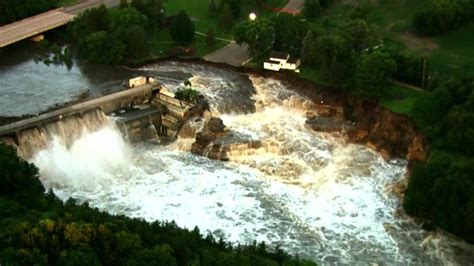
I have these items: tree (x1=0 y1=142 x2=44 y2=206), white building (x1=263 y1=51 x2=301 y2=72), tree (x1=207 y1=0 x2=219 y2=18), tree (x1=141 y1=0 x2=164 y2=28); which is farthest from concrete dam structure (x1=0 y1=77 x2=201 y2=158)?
tree (x1=207 y1=0 x2=219 y2=18)

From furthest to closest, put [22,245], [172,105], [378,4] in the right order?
[378,4], [172,105], [22,245]

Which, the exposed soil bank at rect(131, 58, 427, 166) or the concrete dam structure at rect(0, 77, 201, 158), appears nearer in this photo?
the concrete dam structure at rect(0, 77, 201, 158)

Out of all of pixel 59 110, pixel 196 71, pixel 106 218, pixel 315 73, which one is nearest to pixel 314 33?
pixel 315 73

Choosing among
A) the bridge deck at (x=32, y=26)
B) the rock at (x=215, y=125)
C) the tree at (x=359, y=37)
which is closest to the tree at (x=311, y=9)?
the tree at (x=359, y=37)

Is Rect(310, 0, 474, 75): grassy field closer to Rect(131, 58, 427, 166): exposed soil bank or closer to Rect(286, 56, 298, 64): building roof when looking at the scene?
Rect(286, 56, 298, 64): building roof

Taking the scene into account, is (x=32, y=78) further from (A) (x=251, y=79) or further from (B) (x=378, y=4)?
(B) (x=378, y=4)
